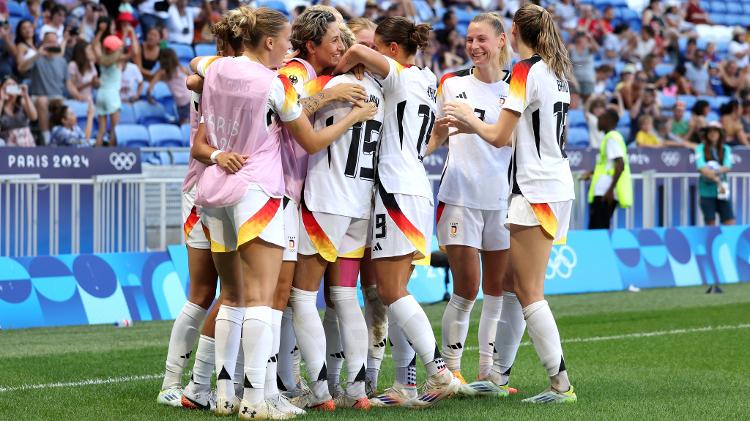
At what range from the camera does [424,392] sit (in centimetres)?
686

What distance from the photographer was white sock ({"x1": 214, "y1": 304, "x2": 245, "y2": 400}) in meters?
6.48

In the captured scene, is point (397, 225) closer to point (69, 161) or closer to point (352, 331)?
point (352, 331)

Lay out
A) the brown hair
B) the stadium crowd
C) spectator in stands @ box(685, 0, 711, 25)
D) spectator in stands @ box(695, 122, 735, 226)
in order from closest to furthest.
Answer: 1. the brown hair
2. the stadium crowd
3. spectator in stands @ box(695, 122, 735, 226)
4. spectator in stands @ box(685, 0, 711, 25)

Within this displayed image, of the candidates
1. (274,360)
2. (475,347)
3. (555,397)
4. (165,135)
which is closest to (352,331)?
(274,360)

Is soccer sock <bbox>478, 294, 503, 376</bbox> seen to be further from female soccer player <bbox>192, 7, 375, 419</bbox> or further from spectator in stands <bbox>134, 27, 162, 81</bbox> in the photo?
spectator in stands <bbox>134, 27, 162, 81</bbox>

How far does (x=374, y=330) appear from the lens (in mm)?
7367

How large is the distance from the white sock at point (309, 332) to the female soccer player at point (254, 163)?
387 millimetres

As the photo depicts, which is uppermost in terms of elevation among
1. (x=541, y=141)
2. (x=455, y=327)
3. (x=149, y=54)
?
(x=541, y=141)

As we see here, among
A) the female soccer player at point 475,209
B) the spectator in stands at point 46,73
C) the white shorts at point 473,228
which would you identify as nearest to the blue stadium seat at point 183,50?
the spectator in stands at point 46,73

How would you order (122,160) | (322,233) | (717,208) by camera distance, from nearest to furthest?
1. (322,233)
2. (122,160)
3. (717,208)

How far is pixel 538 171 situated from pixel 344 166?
1.12m

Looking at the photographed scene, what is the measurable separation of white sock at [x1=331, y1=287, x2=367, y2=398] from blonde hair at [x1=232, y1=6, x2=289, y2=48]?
4.81 feet

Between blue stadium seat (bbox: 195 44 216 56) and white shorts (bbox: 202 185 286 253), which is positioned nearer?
white shorts (bbox: 202 185 286 253)

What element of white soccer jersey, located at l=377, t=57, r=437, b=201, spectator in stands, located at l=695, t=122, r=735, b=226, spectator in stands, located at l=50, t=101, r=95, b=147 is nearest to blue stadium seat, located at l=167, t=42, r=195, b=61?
spectator in stands, located at l=50, t=101, r=95, b=147
